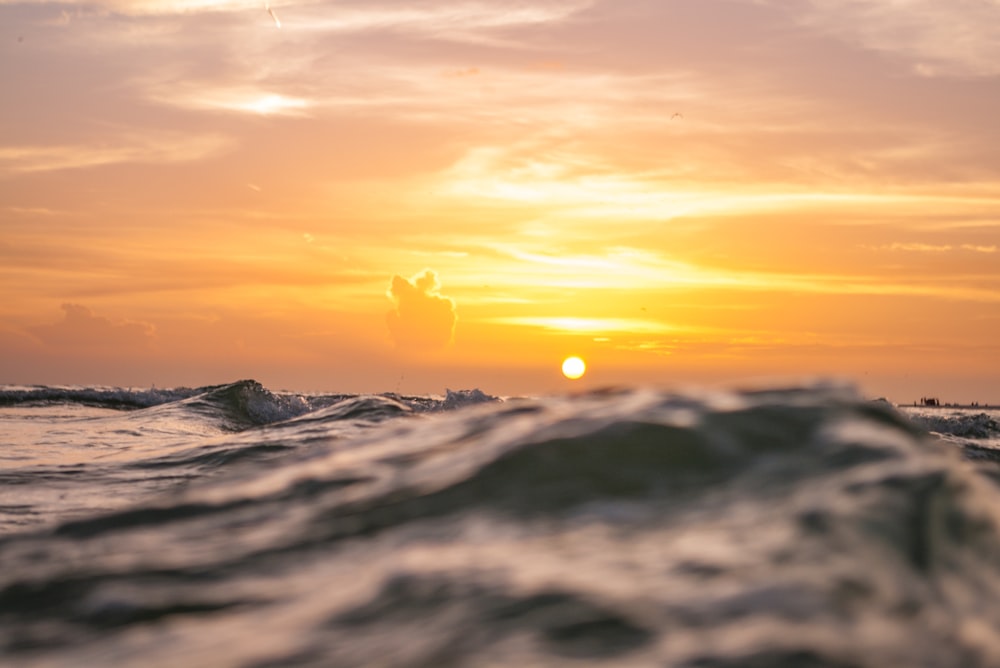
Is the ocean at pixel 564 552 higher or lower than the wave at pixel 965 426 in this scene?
higher

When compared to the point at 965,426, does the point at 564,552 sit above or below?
above

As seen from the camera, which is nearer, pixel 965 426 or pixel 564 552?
pixel 564 552

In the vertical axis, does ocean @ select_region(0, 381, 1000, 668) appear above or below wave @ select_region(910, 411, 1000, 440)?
above

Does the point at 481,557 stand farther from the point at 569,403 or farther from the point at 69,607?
the point at 569,403

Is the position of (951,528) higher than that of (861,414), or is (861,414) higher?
(861,414)

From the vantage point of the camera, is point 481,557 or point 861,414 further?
point 861,414

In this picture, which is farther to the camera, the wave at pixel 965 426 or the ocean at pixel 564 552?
the wave at pixel 965 426

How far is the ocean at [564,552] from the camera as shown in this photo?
11.5ft

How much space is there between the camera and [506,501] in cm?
529

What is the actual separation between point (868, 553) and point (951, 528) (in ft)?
2.20

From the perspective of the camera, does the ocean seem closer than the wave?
Yes

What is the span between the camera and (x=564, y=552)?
4395 mm

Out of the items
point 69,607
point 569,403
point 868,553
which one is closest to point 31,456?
point 569,403

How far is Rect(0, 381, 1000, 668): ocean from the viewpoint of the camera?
3512mm
